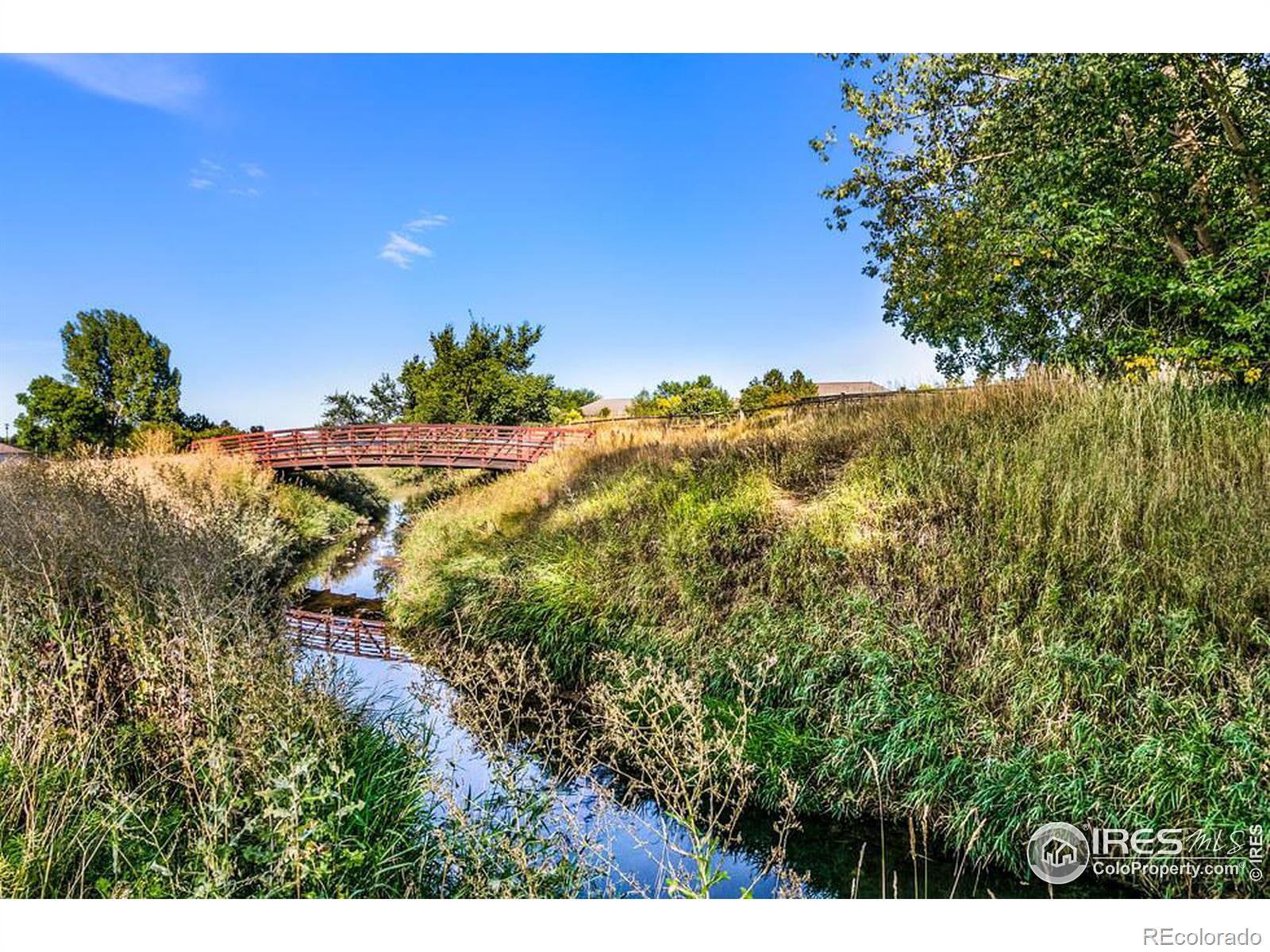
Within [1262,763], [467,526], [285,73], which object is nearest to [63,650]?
[285,73]

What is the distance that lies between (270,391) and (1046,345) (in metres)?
10.0

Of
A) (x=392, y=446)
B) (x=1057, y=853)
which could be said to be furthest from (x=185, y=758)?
(x=392, y=446)

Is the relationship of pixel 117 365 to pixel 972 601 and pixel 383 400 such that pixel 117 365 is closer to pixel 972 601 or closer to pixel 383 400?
pixel 383 400

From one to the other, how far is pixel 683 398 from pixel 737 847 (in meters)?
26.2

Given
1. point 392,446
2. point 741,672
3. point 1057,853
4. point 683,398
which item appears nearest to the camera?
point 1057,853

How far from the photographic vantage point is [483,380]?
23734 millimetres

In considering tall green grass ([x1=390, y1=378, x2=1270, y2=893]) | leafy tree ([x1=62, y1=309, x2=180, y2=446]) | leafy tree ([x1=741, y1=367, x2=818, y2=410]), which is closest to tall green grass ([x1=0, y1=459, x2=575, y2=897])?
tall green grass ([x1=390, y1=378, x2=1270, y2=893])

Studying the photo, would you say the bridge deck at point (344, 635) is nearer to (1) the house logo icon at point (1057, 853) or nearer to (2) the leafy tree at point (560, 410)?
(1) the house logo icon at point (1057, 853)

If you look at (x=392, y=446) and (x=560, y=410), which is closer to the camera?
(x=392, y=446)

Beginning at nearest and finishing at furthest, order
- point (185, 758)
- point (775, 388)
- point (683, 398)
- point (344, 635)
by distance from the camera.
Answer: point (185, 758) < point (344, 635) < point (683, 398) < point (775, 388)

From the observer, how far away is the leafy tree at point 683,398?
80.5ft

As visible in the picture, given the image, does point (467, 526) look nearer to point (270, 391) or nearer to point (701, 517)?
point (270, 391)

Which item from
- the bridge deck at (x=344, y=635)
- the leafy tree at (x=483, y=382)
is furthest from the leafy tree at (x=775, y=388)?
the bridge deck at (x=344, y=635)

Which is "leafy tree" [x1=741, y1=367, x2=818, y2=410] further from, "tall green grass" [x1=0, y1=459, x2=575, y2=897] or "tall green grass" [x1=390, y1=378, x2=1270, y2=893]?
"tall green grass" [x1=0, y1=459, x2=575, y2=897]
